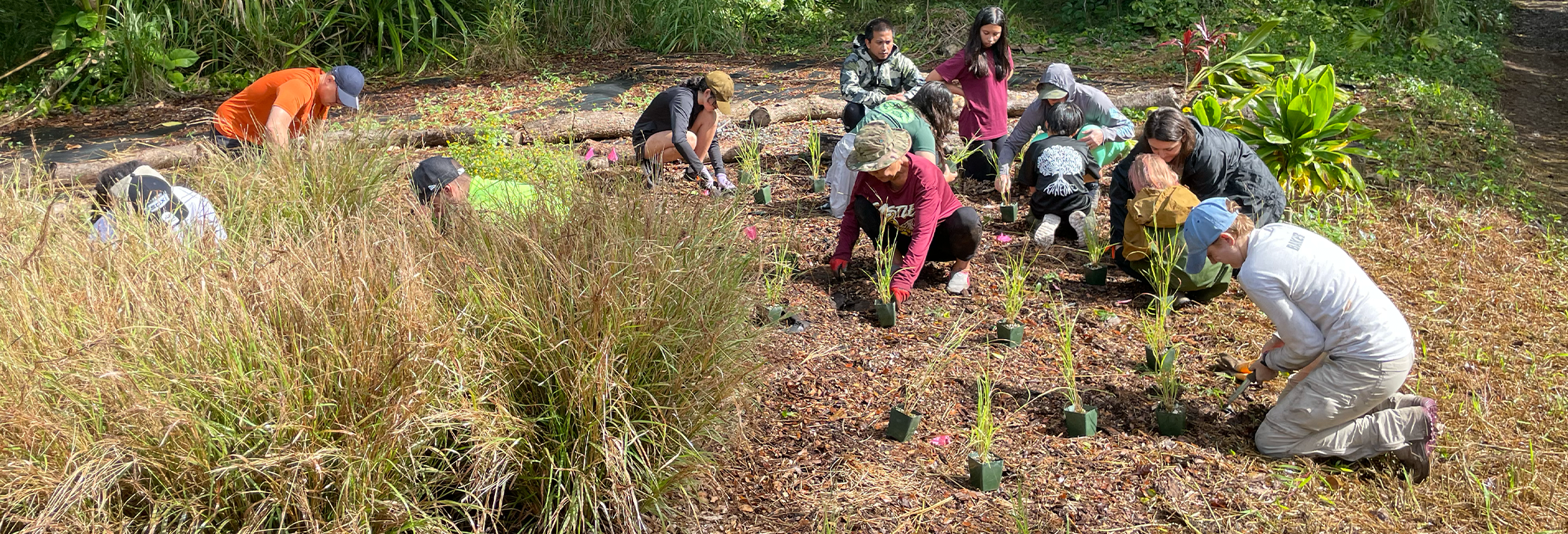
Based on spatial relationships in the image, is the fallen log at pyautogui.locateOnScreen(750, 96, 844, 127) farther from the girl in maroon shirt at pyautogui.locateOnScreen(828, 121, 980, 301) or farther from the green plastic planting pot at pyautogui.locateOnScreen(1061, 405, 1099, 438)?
the green plastic planting pot at pyautogui.locateOnScreen(1061, 405, 1099, 438)

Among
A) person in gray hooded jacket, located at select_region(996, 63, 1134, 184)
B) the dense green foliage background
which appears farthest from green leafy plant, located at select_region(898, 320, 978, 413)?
the dense green foliage background

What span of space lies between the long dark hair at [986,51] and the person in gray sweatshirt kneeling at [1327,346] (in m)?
2.67

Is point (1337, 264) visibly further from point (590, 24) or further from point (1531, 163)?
point (590, 24)

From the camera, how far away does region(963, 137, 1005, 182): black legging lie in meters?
5.84

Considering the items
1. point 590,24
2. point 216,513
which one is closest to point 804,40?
point 590,24

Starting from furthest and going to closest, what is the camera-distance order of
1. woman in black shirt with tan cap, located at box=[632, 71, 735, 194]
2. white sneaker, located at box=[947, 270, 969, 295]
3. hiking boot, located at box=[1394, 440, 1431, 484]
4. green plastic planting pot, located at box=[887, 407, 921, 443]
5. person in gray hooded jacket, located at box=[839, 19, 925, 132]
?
person in gray hooded jacket, located at box=[839, 19, 925, 132], woman in black shirt with tan cap, located at box=[632, 71, 735, 194], white sneaker, located at box=[947, 270, 969, 295], green plastic planting pot, located at box=[887, 407, 921, 443], hiking boot, located at box=[1394, 440, 1431, 484]

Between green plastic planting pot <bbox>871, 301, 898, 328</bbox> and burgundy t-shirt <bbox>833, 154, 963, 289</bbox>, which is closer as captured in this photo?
green plastic planting pot <bbox>871, 301, 898, 328</bbox>

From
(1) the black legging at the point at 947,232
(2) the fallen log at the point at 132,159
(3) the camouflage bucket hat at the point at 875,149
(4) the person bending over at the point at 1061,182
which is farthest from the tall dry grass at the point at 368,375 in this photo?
(2) the fallen log at the point at 132,159

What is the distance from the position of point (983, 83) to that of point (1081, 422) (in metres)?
2.98

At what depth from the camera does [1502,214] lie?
568cm

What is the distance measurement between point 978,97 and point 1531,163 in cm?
419

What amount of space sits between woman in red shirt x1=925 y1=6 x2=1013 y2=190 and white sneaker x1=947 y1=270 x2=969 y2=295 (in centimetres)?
151

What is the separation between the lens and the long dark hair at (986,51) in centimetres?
563

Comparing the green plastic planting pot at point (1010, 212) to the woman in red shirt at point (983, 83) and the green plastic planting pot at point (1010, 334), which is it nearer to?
the woman in red shirt at point (983, 83)
